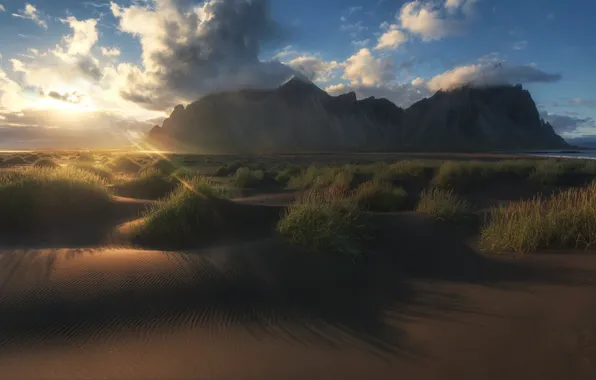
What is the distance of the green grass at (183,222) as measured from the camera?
801 centimetres

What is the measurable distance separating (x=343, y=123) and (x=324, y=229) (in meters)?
161

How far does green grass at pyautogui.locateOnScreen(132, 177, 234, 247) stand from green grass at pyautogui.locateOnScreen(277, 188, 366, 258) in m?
1.85

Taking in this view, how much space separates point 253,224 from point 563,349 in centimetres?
691

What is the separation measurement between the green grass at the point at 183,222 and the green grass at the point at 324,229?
1846mm

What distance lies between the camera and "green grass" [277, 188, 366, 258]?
721 centimetres

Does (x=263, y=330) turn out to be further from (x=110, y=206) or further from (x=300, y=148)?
(x=300, y=148)

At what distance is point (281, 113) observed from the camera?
15312cm

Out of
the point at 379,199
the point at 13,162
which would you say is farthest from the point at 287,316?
the point at 13,162

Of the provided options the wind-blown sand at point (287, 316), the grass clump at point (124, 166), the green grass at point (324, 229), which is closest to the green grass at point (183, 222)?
the wind-blown sand at point (287, 316)

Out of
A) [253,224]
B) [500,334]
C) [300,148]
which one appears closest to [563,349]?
[500,334]

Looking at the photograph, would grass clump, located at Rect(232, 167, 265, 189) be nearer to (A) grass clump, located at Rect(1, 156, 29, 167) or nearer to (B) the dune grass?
(B) the dune grass

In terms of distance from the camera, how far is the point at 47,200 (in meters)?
10.0

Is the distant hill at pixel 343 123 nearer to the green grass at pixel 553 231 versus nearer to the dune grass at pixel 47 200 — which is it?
the dune grass at pixel 47 200

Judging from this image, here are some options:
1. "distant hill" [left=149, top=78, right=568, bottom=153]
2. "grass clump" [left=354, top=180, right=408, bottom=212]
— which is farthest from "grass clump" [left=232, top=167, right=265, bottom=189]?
"distant hill" [left=149, top=78, right=568, bottom=153]
